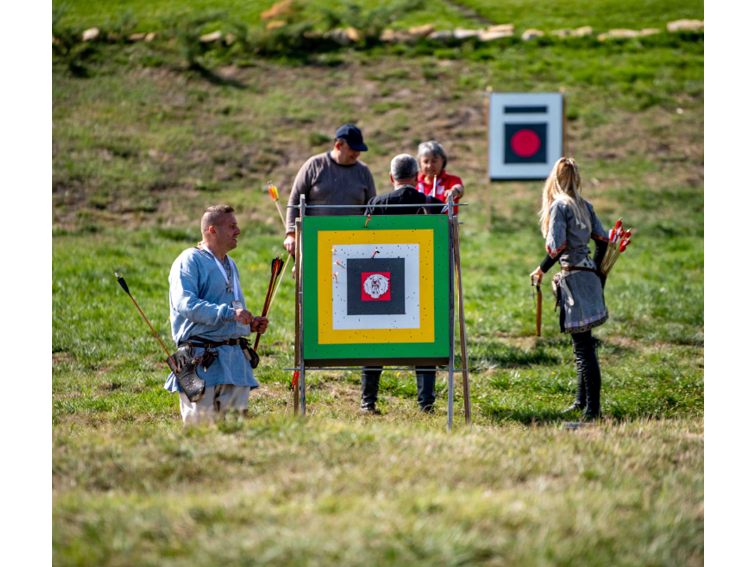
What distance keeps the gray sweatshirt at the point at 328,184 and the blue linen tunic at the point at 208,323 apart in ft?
4.06

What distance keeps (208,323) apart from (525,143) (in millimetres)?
9284

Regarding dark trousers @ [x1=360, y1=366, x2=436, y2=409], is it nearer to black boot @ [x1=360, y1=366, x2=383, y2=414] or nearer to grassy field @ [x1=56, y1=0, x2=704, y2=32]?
black boot @ [x1=360, y1=366, x2=383, y2=414]

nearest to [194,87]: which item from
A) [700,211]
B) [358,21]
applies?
[358,21]

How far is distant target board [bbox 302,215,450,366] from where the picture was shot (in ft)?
14.1

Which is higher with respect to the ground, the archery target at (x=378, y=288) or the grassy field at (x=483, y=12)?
the grassy field at (x=483, y=12)

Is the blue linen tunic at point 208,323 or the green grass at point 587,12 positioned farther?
the green grass at point 587,12

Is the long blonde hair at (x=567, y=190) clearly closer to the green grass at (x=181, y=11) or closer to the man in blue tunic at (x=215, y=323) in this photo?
the man in blue tunic at (x=215, y=323)

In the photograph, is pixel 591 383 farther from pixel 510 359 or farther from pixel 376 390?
pixel 510 359

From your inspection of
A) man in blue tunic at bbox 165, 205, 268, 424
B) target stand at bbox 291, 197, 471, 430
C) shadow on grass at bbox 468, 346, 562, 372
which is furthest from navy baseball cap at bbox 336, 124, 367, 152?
shadow on grass at bbox 468, 346, 562, 372

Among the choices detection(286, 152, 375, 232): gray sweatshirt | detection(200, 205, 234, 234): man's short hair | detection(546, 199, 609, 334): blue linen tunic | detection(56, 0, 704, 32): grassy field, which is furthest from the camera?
detection(56, 0, 704, 32): grassy field

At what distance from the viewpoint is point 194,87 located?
650 inches

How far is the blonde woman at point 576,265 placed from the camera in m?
4.54

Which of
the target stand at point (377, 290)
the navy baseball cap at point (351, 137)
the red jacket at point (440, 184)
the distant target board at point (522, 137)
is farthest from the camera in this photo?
the distant target board at point (522, 137)

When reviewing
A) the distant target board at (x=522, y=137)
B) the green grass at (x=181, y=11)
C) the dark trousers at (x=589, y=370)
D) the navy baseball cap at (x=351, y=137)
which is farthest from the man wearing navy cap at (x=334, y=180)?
the green grass at (x=181, y=11)
